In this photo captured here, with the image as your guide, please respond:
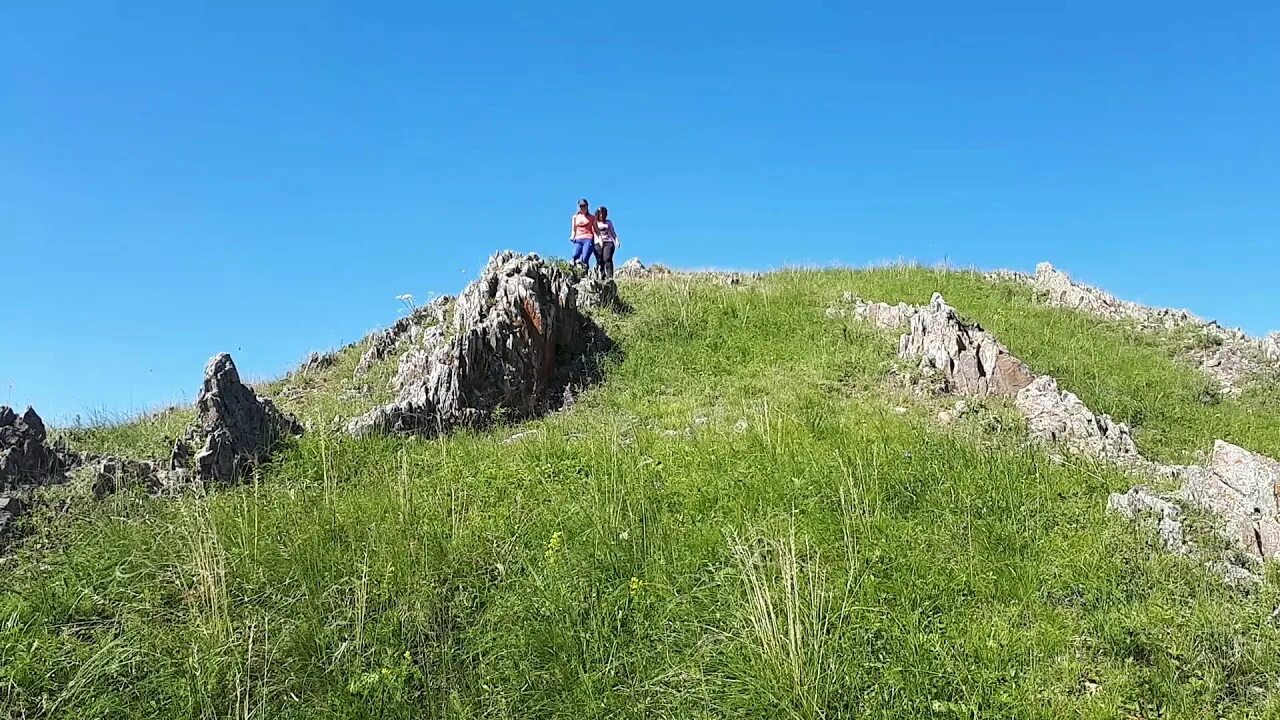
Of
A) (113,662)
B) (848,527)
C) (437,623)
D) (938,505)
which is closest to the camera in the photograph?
(113,662)

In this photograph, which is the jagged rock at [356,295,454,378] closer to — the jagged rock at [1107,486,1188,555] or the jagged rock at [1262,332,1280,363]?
the jagged rock at [1107,486,1188,555]

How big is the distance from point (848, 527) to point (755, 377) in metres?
6.76

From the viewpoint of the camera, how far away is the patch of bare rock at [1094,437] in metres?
6.48

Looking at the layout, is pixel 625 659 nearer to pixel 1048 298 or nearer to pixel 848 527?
pixel 848 527

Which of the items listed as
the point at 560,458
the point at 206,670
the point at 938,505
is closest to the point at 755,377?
the point at 560,458

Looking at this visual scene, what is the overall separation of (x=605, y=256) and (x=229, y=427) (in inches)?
420

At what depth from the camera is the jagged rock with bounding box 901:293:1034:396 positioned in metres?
11.8

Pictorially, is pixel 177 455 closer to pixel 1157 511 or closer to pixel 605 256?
pixel 1157 511

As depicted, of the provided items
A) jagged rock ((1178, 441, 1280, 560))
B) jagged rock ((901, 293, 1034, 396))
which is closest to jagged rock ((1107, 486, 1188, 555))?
jagged rock ((1178, 441, 1280, 560))

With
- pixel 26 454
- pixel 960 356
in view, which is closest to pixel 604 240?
pixel 960 356

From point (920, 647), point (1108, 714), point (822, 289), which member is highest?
point (822, 289)

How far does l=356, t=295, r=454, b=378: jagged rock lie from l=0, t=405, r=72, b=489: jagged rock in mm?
6759

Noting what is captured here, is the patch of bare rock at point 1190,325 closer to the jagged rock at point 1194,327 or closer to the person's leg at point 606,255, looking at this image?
the jagged rock at point 1194,327

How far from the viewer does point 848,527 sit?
21.1ft
